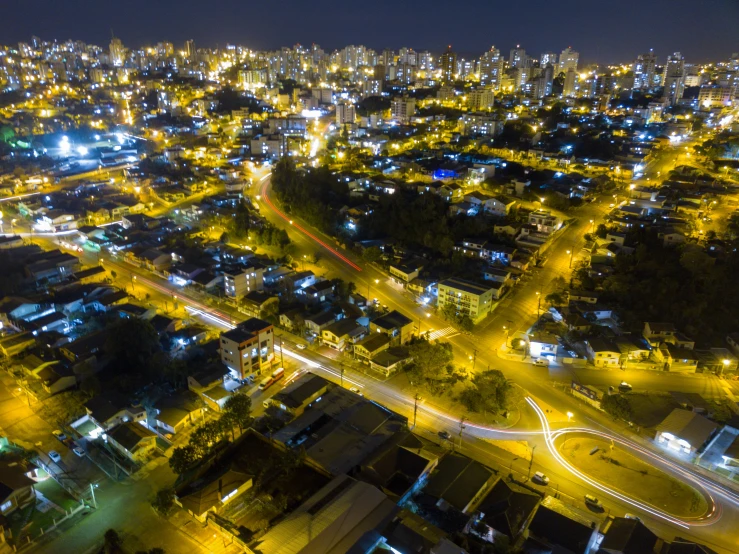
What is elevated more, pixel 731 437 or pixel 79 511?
pixel 731 437

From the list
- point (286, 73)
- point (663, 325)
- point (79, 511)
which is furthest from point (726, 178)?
point (286, 73)

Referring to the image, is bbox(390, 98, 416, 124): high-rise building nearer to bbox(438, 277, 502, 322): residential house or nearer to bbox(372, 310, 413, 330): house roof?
bbox(438, 277, 502, 322): residential house

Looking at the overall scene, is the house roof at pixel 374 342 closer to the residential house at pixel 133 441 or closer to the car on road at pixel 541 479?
the car on road at pixel 541 479

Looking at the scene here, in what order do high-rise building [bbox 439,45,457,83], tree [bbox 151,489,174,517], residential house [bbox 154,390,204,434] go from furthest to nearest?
high-rise building [bbox 439,45,457,83] → residential house [bbox 154,390,204,434] → tree [bbox 151,489,174,517]

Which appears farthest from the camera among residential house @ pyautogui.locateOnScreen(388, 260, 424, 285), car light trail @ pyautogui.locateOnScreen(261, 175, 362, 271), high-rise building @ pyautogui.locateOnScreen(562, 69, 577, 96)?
high-rise building @ pyautogui.locateOnScreen(562, 69, 577, 96)

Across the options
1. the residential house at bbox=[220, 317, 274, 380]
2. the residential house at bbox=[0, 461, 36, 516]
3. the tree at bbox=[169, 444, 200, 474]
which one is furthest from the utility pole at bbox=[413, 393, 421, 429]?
the residential house at bbox=[0, 461, 36, 516]

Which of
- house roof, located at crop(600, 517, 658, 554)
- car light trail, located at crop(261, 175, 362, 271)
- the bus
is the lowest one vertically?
the bus

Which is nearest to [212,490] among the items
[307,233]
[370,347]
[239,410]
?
[239,410]

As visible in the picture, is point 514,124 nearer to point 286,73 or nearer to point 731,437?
point 731,437
